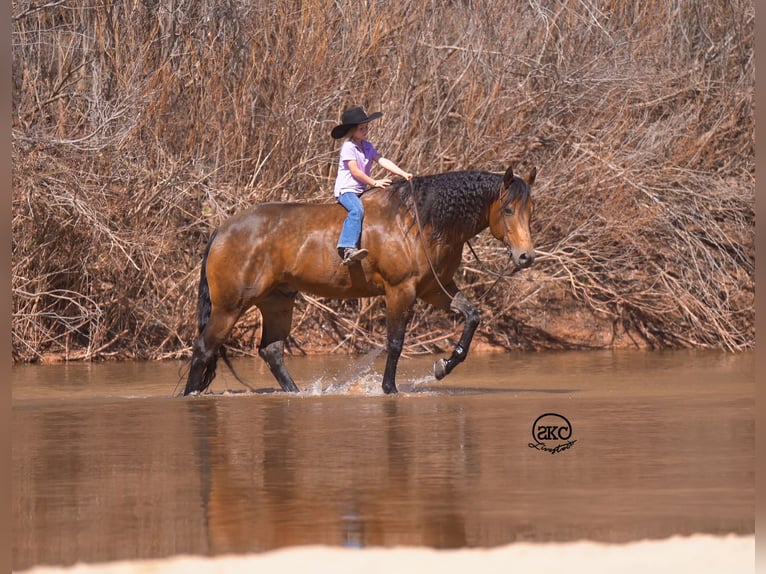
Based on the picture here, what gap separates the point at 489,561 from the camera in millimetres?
5855

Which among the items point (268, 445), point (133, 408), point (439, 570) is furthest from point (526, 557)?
point (133, 408)

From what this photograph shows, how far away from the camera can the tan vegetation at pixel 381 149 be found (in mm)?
16656

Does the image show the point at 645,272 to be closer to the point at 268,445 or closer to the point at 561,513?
the point at 268,445

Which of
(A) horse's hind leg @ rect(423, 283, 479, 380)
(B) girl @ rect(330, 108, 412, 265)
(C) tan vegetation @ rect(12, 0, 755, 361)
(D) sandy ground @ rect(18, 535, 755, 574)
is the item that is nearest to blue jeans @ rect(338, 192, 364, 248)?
(B) girl @ rect(330, 108, 412, 265)

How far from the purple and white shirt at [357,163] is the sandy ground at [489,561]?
23.0ft

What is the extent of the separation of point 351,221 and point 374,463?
14.7 feet

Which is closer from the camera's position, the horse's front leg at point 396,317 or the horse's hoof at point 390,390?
the horse's hoof at point 390,390

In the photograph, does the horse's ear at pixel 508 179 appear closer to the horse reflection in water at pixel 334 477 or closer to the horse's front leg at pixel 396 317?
the horse's front leg at pixel 396 317

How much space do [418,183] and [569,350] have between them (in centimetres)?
565

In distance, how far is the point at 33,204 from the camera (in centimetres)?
1602

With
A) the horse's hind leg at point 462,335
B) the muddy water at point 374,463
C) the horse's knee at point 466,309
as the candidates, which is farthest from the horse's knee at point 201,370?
the horse's knee at point 466,309

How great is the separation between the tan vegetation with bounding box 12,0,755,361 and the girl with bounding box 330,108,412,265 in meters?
3.70

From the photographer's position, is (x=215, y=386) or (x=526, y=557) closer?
(x=526, y=557)

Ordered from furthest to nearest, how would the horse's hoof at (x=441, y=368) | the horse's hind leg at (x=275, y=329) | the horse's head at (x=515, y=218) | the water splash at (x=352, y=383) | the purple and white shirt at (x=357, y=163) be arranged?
the horse's hind leg at (x=275, y=329) < the water splash at (x=352, y=383) < the purple and white shirt at (x=357, y=163) < the horse's hoof at (x=441, y=368) < the horse's head at (x=515, y=218)
